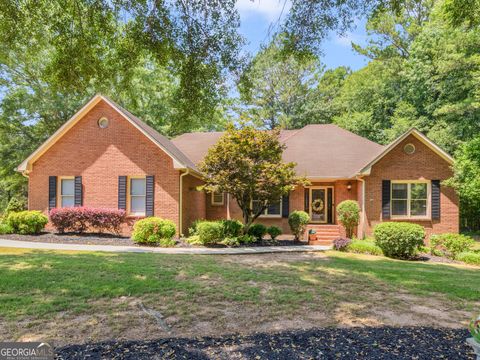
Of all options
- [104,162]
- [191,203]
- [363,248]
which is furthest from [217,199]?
[363,248]

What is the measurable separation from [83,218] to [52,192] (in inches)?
100

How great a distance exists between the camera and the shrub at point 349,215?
1404 cm

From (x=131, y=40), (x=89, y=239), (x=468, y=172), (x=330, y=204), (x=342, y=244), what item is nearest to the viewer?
(x=131, y=40)

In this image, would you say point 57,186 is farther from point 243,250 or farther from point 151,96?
point 151,96

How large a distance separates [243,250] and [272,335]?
7.57 m

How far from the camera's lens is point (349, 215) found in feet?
46.1

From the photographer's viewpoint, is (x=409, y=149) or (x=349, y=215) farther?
(x=409, y=149)

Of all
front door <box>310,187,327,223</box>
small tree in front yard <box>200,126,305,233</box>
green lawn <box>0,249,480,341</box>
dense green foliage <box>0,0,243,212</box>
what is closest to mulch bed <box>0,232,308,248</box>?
small tree in front yard <box>200,126,305,233</box>

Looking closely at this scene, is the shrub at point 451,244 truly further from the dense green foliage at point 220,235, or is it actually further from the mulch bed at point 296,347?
the mulch bed at point 296,347

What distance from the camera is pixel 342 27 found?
5836mm

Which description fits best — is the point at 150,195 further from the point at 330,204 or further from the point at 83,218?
the point at 330,204

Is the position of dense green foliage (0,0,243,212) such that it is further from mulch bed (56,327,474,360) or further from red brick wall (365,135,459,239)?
red brick wall (365,135,459,239)

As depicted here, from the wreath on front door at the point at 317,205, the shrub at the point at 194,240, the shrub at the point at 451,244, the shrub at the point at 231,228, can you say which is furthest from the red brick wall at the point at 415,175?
the shrub at the point at 194,240

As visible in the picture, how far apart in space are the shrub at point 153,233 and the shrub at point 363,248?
687 centimetres
